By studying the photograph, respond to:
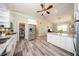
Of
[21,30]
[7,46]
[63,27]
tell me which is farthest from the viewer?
[21,30]

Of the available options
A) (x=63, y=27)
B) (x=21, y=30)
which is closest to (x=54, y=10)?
(x=63, y=27)

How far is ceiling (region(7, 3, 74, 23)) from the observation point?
1.54 meters

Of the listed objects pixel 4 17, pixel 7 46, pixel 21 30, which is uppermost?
pixel 4 17

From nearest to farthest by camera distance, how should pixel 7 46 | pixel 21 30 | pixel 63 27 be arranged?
pixel 7 46 → pixel 63 27 → pixel 21 30

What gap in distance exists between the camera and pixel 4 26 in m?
1.71

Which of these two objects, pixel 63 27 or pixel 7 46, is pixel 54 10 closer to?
pixel 63 27

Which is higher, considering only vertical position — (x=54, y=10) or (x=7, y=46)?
(x=54, y=10)

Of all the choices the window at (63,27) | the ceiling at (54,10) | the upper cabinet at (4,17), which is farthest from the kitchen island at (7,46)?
the window at (63,27)

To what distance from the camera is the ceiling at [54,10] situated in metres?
1.54

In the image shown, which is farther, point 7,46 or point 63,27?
point 63,27

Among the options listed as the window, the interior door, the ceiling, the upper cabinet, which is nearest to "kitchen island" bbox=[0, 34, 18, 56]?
the interior door

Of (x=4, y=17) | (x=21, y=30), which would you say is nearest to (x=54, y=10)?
(x=21, y=30)

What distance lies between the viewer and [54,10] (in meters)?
1.69

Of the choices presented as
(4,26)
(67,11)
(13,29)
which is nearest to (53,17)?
(67,11)
